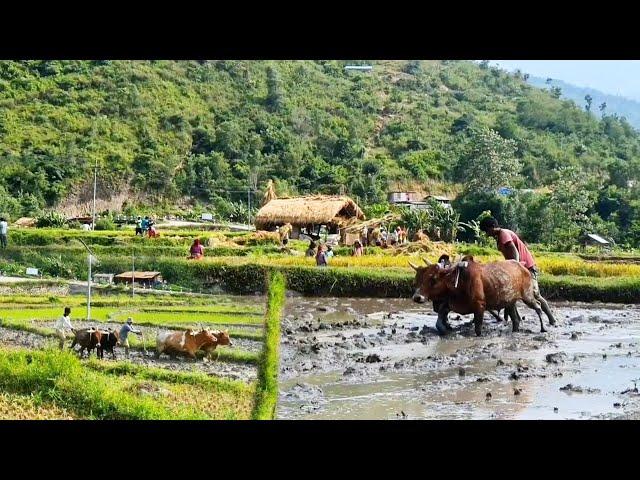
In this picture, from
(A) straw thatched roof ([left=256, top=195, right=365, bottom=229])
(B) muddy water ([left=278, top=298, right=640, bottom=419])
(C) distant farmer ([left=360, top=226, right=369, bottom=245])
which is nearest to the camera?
(B) muddy water ([left=278, top=298, right=640, bottom=419])

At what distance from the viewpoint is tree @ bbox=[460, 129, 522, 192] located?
13.7 meters

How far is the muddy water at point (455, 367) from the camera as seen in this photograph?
18.5 ft

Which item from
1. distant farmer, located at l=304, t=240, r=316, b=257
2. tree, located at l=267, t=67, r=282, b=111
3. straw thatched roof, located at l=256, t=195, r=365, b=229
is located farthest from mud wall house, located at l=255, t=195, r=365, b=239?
tree, located at l=267, t=67, r=282, b=111

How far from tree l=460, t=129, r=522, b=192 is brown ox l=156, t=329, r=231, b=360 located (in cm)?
764

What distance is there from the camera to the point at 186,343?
19.9ft

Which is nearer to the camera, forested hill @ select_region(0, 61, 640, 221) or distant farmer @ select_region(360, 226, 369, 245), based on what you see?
distant farmer @ select_region(360, 226, 369, 245)

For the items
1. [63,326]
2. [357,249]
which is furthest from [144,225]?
[63,326]

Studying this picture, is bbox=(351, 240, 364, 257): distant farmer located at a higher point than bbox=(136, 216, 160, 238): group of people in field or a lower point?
lower

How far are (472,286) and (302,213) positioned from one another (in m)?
4.54

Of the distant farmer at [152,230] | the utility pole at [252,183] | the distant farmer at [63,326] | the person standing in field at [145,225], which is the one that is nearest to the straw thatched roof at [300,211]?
the distant farmer at [152,230]

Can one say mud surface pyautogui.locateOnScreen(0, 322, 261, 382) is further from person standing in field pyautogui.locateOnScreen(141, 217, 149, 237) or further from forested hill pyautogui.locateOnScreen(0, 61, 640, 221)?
person standing in field pyautogui.locateOnScreen(141, 217, 149, 237)

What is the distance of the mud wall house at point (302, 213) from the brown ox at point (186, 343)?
5.64m

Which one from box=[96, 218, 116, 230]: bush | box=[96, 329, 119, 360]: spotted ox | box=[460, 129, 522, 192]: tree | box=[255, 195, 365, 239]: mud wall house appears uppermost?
box=[460, 129, 522, 192]: tree

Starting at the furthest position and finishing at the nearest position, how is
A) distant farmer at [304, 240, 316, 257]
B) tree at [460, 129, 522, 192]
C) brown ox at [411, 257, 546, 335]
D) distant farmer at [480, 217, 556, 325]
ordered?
1. tree at [460, 129, 522, 192]
2. distant farmer at [304, 240, 316, 257]
3. distant farmer at [480, 217, 556, 325]
4. brown ox at [411, 257, 546, 335]
